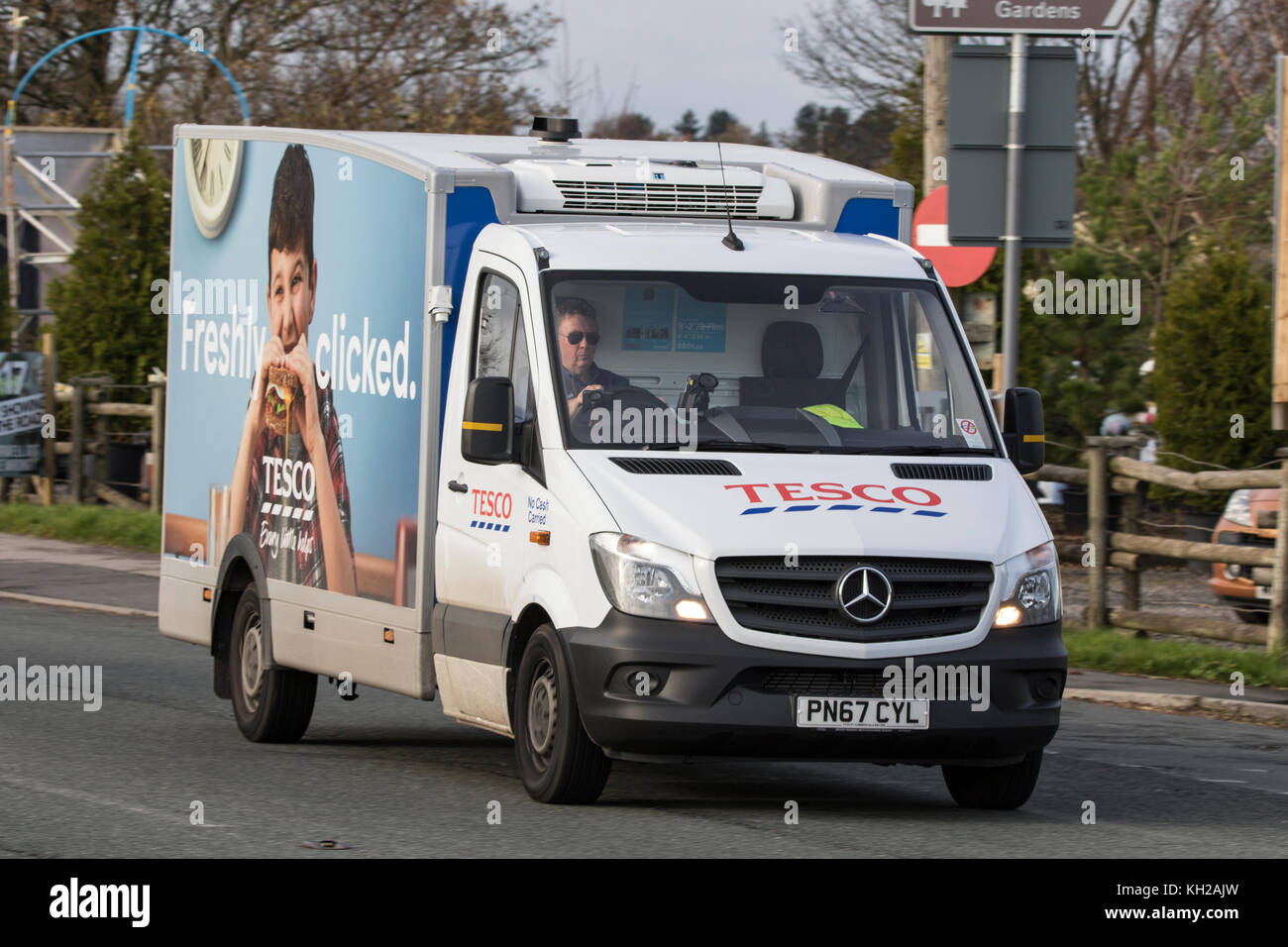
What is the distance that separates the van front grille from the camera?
8.21 m

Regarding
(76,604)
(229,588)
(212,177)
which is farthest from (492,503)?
(76,604)

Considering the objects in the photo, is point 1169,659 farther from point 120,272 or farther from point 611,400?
point 120,272

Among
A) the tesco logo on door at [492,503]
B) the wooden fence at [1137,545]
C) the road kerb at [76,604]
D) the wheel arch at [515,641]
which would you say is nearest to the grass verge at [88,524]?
the road kerb at [76,604]

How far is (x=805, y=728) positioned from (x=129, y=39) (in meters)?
33.6

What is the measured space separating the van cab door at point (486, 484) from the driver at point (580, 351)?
0.44 ft

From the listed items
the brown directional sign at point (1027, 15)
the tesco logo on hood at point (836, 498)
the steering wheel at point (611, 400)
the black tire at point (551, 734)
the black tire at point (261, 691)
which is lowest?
the black tire at point (261, 691)

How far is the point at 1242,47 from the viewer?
3762 centimetres

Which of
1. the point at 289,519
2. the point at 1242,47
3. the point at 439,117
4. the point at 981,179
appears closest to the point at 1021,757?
the point at 289,519

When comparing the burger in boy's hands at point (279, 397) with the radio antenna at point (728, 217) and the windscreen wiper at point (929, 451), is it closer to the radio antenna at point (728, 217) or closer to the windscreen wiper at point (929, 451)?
the radio antenna at point (728, 217)

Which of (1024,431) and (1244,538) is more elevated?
(1024,431)

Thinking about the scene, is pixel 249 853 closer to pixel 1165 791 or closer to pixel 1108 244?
pixel 1165 791

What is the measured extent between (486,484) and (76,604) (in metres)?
10.3

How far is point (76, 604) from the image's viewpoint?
18.6 m

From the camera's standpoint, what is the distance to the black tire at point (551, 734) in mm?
8531
